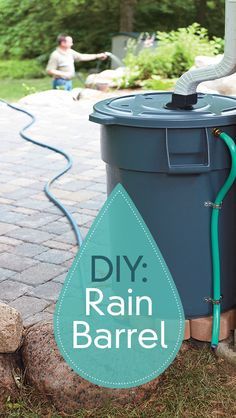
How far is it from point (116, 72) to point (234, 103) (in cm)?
955

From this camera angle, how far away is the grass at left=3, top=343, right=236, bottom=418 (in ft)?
9.59

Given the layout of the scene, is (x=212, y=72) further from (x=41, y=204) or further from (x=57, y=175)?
(x=57, y=175)

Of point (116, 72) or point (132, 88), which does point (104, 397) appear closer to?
point (132, 88)

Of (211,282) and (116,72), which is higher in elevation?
(211,282)

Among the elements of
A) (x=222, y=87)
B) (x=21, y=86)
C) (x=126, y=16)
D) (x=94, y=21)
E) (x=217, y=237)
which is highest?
(x=217, y=237)

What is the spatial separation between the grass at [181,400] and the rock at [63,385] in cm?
3

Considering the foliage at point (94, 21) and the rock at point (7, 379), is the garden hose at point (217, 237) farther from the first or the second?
the foliage at point (94, 21)

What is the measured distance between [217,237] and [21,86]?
12588 millimetres

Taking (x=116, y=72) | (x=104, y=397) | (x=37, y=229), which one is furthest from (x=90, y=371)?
(x=116, y=72)

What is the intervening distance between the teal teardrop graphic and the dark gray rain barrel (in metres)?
0.08

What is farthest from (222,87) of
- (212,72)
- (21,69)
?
(21,69)

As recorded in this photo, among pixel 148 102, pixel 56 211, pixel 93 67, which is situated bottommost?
pixel 93 67

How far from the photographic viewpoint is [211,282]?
320cm

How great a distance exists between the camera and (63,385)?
9.70 feet
